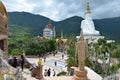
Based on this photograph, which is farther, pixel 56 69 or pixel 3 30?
pixel 56 69

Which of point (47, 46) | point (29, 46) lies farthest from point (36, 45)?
point (47, 46)

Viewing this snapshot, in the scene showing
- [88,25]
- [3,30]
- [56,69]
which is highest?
[88,25]

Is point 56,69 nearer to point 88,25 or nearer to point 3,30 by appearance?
point 3,30

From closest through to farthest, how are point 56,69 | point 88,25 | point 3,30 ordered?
1. point 3,30
2. point 56,69
3. point 88,25

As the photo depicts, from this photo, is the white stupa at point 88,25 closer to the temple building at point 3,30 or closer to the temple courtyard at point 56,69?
the temple courtyard at point 56,69

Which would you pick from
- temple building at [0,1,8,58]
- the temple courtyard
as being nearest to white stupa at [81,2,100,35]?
the temple courtyard

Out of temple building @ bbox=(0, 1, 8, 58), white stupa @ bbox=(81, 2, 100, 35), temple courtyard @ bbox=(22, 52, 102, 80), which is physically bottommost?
temple courtyard @ bbox=(22, 52, 102, 80)

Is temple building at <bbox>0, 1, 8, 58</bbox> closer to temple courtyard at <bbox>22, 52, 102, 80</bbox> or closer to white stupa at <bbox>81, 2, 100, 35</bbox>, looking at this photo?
temple courtyard at <bbox>22, 52, 102, 80</bbox>

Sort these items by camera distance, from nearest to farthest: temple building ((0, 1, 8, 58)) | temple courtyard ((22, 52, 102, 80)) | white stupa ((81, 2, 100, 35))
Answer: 1. temple building ((0, 1, 8, 58))
2. temple courtyard ((22, 52, 102, 80))
3. white stupa ((81, 2, 100, 35))

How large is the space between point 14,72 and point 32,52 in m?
30.4

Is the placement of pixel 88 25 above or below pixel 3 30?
above

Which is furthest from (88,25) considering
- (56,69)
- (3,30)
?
(3,30)

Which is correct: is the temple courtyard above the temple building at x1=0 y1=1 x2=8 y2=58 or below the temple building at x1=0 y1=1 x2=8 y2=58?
below

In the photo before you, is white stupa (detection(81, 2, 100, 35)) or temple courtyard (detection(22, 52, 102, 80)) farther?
white stupa (detection(81, 2, 100, 35))
